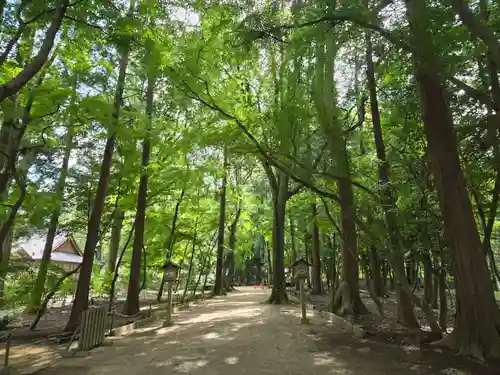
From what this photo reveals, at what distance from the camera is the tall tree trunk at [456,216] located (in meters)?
5.92

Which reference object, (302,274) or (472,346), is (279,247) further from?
(472,346)

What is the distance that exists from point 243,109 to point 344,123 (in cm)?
296

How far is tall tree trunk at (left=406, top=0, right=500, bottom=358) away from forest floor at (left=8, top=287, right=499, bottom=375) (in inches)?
19.6

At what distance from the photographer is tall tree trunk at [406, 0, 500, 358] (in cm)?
592

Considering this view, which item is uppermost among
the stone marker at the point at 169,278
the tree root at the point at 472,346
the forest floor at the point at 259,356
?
the stone marker at the point at 169,278

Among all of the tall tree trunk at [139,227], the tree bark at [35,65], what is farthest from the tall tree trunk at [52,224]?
the tree bark at [35,65]

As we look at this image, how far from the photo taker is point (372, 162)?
1048 centimetres

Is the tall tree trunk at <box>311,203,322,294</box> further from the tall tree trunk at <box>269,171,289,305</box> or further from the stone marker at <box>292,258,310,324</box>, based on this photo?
the stone marker at <box>292,258,310,324</box>

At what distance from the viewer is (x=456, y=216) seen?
661 centimetres

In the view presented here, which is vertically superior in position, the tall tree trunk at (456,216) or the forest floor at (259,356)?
the tall tree trunk at (456,216)

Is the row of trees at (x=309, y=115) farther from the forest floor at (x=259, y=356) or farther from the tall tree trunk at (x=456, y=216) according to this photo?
the forest floor at (x=259, y=356)

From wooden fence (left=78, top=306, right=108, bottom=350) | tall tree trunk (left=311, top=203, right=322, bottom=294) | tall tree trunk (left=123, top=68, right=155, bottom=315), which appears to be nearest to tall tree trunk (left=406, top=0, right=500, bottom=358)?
wooden fence (left=78, top=306, right=108, bottom=350)

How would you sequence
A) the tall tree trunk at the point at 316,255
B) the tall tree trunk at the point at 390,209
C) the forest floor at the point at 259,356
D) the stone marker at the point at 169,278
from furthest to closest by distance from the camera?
the tall tree trunk at the point at 316,255
the stone marker at the point at 169,278
the tall tree trunk at the point at 390,209
the forest floor at the point at 259,356

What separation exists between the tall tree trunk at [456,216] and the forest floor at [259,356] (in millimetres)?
497
